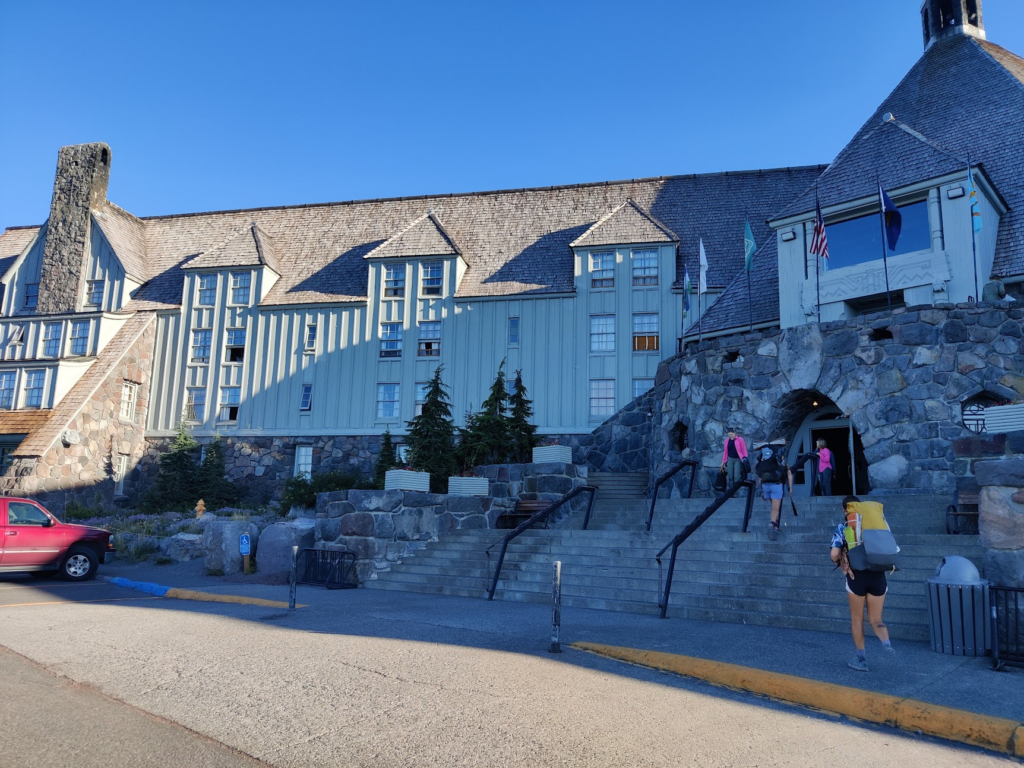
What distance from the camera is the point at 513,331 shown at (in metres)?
28.3

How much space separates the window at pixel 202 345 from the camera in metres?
31.0

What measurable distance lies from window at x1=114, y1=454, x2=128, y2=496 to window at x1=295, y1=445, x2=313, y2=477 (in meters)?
6.59

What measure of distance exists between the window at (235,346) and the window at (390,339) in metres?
5.75

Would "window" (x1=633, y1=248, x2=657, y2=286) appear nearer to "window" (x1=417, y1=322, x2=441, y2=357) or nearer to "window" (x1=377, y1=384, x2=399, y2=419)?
"window" (x1=417, y1=322, x2=441, y2=357)

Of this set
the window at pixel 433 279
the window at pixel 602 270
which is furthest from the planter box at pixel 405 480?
the window at pixel 433 279

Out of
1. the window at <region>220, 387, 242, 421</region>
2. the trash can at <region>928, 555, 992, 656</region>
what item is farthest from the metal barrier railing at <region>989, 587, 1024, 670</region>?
the window at <region>220, 387, 242, 421</region>

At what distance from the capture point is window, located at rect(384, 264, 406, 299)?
1161 inches

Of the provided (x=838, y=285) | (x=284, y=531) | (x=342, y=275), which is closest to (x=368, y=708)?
(x=284, y=531)

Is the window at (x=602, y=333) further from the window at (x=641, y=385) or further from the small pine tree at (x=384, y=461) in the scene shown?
the small pine tree at (x=384, y=461)

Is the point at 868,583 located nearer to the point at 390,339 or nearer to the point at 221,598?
the point at 221,598

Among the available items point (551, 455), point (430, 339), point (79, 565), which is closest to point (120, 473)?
point (430, 339)

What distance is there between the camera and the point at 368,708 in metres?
5.84

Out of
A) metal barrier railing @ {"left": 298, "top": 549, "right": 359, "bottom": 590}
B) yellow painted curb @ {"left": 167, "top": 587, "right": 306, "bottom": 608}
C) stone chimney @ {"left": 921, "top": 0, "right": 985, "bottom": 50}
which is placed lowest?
yellow painted curb @ {"left": 167, "top": 587, "right": 306, "bottom": 608}

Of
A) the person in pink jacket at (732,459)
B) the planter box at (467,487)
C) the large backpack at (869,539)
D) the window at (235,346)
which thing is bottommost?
the large backpack at (869,539)
